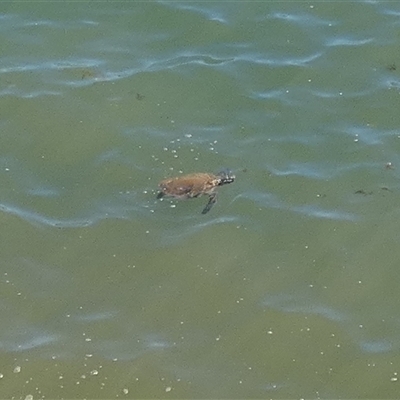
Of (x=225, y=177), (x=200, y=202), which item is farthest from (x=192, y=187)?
(x=225, y=177)

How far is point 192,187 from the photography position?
8836mm

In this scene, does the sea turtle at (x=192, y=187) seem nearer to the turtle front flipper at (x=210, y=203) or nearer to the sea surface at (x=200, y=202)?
the turtle front flipper at (x=210, y=203)

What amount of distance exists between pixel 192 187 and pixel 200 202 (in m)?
0.23

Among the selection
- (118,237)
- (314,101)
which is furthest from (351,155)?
(118,237)

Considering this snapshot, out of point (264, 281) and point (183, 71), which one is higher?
point (183, 71)

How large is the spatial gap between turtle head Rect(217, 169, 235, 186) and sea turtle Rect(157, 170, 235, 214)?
0.11 feet

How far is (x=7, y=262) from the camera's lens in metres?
8.39

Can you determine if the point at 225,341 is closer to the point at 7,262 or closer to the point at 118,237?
the point at 118,237

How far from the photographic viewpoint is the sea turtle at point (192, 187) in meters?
8.82

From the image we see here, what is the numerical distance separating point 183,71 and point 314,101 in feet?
5.69

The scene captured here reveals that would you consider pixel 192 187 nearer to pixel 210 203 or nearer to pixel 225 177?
pixel 210 203

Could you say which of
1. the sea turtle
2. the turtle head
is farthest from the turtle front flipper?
the turtle head

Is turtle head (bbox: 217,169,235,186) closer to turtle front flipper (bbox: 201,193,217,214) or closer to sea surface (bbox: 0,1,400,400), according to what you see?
sea surface (bbox: 0,1,400,400)

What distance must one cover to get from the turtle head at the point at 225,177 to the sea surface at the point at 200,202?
3.4 inches
